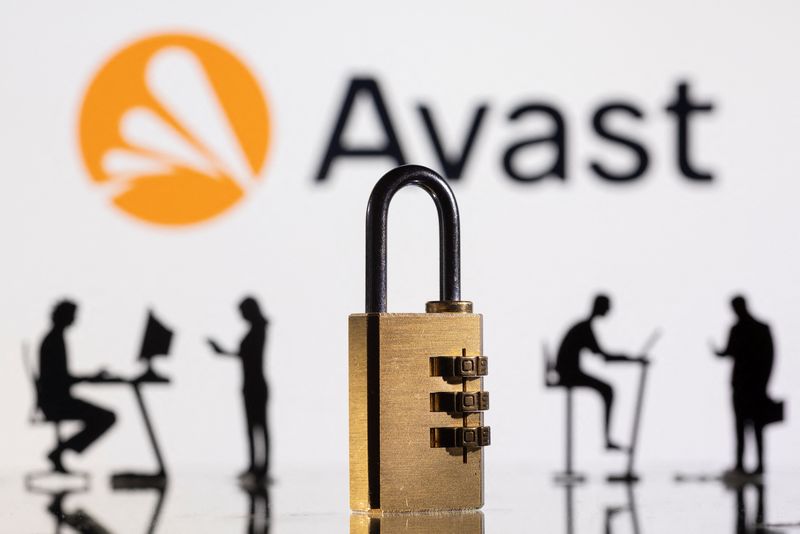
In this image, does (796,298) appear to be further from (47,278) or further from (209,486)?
(47,278)

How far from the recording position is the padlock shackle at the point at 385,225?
1.97 m

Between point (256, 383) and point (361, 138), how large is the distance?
1.19 metres

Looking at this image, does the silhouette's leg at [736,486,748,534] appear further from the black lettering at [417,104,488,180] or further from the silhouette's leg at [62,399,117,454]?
the silhouette's leg at [62,399,117,454]

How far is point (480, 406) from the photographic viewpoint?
6.54 feet

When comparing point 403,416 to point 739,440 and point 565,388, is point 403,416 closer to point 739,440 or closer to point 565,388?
point 565,388

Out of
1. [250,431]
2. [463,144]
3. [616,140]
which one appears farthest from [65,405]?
[616,140]

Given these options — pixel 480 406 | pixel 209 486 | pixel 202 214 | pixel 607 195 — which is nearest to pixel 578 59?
pixel 607 195

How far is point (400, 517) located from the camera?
80.0 inches

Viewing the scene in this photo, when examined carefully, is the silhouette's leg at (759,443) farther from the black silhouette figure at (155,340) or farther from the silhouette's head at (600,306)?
the black silhouette figure at (155,340)

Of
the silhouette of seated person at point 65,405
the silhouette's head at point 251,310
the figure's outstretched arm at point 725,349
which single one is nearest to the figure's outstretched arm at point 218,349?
the silhouette's head at point 251,310

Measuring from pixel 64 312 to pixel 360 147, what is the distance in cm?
148

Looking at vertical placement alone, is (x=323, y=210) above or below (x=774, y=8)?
below

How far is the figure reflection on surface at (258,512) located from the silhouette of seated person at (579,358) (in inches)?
60.9

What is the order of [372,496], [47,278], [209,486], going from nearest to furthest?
1. [372,496]
2. [209,486]
3. [47,278]
